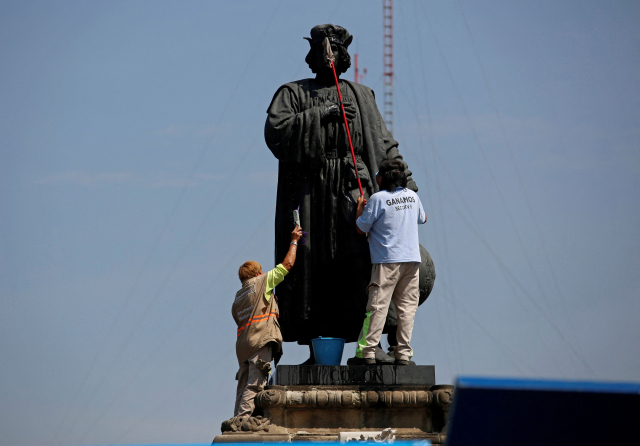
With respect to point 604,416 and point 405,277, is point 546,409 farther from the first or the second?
point 405,277

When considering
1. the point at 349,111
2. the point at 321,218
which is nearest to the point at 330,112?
the point at 349,111

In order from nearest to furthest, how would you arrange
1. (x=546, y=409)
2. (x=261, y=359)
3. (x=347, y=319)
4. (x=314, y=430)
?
(x=546, y=409) < (x=314, y=430) < (x=261, y=359) < (x=347, y=319)

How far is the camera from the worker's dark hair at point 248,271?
7.25m

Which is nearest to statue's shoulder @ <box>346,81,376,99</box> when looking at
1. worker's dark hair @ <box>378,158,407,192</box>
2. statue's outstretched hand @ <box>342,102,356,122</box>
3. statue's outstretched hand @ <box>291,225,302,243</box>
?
statue's outstretched hand @ <box>342,102,356,122</box>

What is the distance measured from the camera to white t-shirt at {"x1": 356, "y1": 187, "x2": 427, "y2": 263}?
6.96 meters

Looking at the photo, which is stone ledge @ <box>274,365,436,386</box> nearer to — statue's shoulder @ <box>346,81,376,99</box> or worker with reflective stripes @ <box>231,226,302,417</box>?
worker with reflective stripes @ <box>231,226,302,417</box>

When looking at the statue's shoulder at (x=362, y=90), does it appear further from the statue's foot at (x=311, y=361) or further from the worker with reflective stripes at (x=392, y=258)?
the statue's foot at (x=311, y=361)

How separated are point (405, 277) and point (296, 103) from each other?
1.98 meters

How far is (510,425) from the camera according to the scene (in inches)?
97.0

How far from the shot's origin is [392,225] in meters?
7.00

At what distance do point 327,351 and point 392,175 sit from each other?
1.56 meters

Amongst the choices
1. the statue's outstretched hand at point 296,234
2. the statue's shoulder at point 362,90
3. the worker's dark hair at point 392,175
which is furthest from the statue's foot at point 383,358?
the statue's shoulder at point 362,90

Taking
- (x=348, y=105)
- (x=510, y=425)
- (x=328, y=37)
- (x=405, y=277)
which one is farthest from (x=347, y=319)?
(x=510, y=425)

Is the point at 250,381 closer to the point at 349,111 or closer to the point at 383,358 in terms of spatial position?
the point at 383,358
